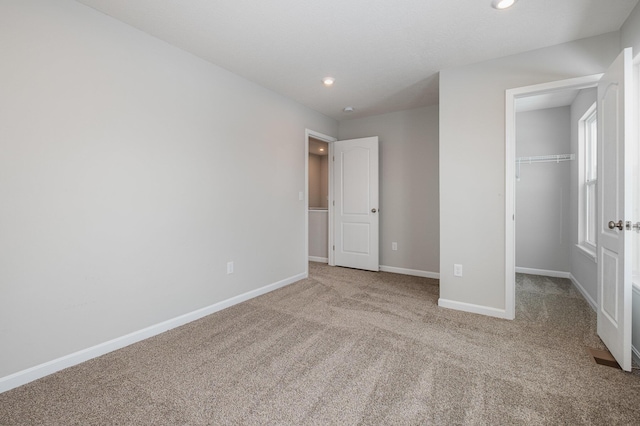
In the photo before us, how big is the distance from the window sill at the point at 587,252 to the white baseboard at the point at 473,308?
118cm

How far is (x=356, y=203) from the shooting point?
471 centimetres

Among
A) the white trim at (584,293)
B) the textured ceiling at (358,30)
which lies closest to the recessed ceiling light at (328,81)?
the textured ceiling at (358,30)

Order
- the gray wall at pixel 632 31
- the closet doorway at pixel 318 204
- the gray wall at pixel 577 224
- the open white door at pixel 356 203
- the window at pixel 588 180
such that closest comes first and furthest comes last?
the gray wall at pixel 632 31 < the gray wall at pixel 577 224 < the window at pixel 588 180 < the open white door at pixel 356 203 < the closet doorway at pixel 318 204

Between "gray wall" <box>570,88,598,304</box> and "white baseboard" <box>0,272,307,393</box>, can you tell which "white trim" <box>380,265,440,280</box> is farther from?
"white baseboard" <box>0,272,307,393</box>

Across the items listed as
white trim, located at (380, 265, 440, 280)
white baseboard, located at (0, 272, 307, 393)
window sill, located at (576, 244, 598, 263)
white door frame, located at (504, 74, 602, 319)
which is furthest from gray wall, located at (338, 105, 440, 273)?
white baseboard, located at (0, 272, 307, 393)

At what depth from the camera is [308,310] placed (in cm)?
294

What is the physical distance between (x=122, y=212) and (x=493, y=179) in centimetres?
320

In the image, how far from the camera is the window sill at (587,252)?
3.05 m

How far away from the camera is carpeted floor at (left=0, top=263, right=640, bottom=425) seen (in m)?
1.49

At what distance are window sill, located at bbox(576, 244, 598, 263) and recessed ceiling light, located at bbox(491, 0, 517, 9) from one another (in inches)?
101

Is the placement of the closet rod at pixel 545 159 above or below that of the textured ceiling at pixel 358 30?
below

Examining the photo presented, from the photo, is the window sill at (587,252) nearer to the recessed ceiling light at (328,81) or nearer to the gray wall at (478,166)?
the gray wall at (478,166)

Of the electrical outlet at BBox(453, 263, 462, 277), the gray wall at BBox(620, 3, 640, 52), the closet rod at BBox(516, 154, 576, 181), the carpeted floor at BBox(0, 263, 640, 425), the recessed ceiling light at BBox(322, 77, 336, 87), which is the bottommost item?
the carpeted floor at BBox(0, 263, 640, 425)

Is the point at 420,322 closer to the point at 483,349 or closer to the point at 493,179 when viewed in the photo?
the point at 483,349
